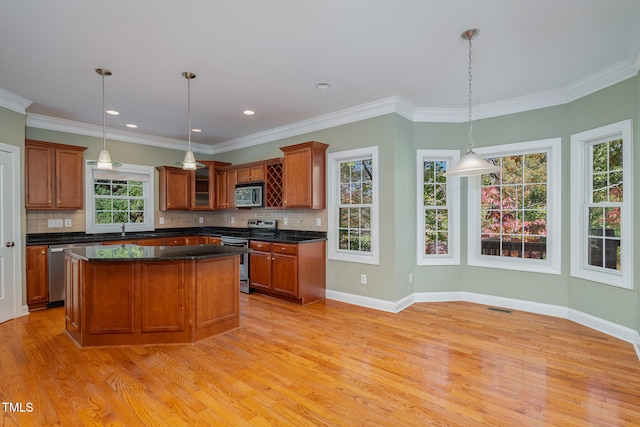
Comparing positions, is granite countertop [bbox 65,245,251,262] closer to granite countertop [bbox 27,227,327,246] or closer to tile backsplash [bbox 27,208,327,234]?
granite countertop [bbox 27,227,327,246]

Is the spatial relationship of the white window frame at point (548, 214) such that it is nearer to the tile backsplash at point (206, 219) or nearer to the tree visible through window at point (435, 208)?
the tree visible through window at point (435, 208)

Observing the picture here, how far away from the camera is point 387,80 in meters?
3.56

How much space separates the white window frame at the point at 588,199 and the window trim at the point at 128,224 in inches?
259

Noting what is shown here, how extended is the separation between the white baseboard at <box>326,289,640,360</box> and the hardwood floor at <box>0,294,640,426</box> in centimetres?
13

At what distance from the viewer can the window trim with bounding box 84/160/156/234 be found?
5293 mm

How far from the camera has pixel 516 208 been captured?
4277 millimetres

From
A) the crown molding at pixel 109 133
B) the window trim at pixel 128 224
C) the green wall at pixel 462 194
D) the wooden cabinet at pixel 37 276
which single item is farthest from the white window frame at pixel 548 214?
the wooden cabinet at pixel 37 276

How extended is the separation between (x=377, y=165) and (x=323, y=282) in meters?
1.94

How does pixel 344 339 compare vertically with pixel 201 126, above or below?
below

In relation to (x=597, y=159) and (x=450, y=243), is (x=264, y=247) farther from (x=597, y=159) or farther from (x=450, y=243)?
(x=597, y=159)

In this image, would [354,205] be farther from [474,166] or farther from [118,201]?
[118,201]

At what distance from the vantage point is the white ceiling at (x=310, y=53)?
2350 mm

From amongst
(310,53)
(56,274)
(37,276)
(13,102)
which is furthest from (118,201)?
(310,53)

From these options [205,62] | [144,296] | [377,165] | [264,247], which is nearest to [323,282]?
[264,247]
